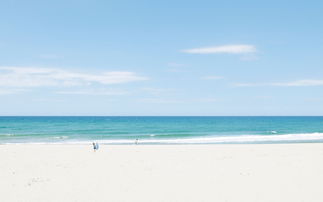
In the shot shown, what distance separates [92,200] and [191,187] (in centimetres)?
390

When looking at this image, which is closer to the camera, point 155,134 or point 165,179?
point 165,179

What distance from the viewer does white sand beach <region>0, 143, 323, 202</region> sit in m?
11.9

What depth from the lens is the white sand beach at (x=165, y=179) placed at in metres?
11.9

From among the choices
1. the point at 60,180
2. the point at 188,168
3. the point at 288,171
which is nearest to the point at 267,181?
the point at 288,171

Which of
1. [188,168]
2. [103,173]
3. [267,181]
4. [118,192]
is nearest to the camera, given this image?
[118,192]

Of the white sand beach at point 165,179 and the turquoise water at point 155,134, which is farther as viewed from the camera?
the turquoise water at point 155,134

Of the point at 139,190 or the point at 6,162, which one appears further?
the point at 6,162

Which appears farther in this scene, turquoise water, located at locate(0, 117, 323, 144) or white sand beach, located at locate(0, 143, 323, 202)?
turquoise water, located at locate(0, 117, 323, 144)

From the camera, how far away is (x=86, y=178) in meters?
15.1

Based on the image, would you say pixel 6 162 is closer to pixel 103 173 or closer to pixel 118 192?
pixel 103 173

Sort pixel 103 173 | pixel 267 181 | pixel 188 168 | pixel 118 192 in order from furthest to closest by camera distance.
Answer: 1. pixel 188 168
2. pixel 103 173
3. pixel 267 181
4. pixel 118 192

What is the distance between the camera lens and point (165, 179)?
14.6 m

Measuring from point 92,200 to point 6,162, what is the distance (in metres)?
11.2

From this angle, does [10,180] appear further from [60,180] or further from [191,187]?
[191,187]
